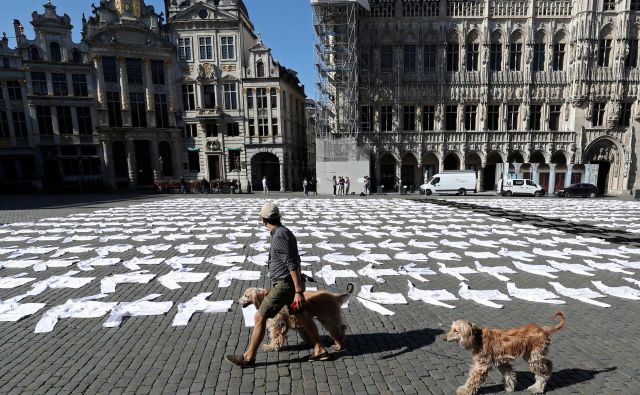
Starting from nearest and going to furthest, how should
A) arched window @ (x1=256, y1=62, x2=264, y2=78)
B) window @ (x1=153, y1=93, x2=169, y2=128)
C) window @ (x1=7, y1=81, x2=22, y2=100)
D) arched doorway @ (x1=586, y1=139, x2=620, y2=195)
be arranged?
arched doorway @ (x1=586, y1=139, x2=620, y2=195), window @ (x1=7, y1=81, x2=22, y2=100), arched window @ (x1=256, y1=62, x2=264, y2=78), window @ (x1=153, y1=93, x2=169, y2=128)

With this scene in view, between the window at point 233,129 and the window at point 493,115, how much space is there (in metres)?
27.1

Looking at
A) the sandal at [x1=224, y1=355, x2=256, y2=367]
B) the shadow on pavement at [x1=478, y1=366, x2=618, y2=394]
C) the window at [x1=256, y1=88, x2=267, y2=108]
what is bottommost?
the shadow on pavement at [x1=478, y1=366, x2=618, y2=394]

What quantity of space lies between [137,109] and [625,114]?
5207 centimetres

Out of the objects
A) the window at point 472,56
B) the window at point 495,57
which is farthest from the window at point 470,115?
the window at point 495,57

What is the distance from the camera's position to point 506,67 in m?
33.2

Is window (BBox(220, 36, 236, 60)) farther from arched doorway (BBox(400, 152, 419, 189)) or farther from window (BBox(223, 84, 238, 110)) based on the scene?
arched doorway (BBox(400, 152, 419, 189))

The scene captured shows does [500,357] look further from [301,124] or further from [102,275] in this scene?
[301,124]

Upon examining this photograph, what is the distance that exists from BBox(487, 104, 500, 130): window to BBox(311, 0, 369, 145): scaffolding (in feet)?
45.4

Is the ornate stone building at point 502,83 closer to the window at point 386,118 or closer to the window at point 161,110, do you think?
the window at point 386,118

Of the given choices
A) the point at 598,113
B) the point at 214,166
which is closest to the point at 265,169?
the point at 214,166

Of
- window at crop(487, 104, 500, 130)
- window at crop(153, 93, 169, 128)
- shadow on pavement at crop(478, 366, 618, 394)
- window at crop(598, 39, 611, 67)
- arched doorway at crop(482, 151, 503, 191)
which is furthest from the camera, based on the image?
window at crop(153, 93, 169, 128)

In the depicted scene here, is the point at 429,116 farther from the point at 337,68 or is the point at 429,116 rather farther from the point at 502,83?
the point at 337,68

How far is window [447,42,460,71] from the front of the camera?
33.4 meters

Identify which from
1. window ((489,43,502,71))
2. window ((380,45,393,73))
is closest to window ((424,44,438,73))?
window ((380,45,393,73))
